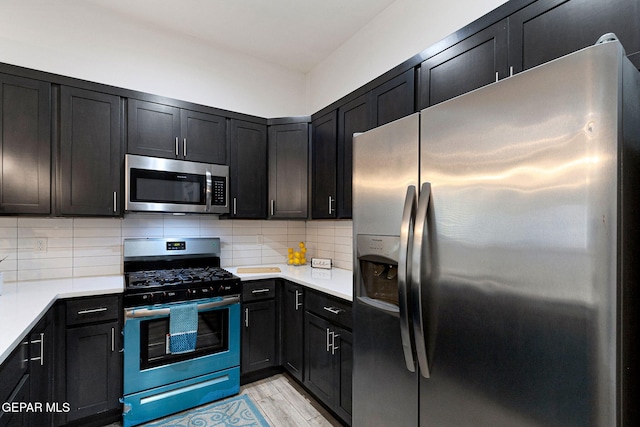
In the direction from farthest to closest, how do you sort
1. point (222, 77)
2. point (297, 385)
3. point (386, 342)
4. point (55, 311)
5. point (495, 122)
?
point (222, 77)
point (297, 385)
point (55, 311)
point (386, 342)
point (495, 122)

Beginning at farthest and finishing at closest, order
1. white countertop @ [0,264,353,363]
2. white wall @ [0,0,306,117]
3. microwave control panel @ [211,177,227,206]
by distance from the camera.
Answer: microwave control panel @ [211,177,227,206] → white wall @ [0,0,306,117] → white countertop @ [0,264,353,363]

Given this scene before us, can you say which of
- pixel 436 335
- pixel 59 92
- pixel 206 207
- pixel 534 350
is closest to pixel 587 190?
pixel 534 350

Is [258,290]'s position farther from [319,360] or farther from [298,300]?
[319,360]

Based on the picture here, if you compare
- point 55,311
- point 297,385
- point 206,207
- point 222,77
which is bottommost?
point 297,385

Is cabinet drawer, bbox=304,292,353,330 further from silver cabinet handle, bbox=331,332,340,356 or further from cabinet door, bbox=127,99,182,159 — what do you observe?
cabinet door, bbox=127,99,182,159

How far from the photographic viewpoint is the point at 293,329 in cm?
261

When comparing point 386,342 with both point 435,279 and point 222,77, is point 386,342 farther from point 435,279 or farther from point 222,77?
point 222,77

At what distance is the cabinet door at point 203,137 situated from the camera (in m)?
2.62

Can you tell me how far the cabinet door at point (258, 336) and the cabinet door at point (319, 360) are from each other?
0.41m

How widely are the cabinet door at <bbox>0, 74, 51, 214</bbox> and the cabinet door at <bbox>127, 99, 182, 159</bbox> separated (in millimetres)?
493

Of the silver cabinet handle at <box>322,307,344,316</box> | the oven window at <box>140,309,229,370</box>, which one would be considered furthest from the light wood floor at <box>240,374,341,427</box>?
the silver cabinet handle at <box>322,307,344,316</box>

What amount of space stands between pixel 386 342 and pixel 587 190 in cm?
92

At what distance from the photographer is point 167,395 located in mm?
2225

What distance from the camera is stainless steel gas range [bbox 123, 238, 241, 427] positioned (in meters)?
2.12
